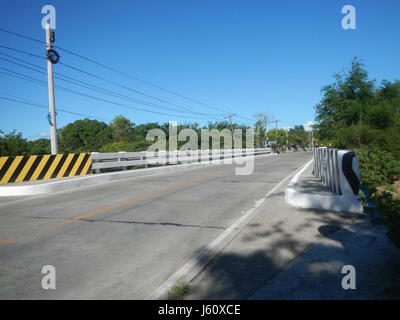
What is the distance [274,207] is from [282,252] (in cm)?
288

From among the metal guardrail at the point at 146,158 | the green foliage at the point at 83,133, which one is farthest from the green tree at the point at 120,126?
the metal guardrail at the point at 146,158

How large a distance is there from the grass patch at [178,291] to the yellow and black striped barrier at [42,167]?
33.9 feet

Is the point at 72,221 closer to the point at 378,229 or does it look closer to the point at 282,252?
the point at 282,252

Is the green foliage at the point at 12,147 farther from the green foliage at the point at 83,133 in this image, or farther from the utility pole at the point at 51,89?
the green foliage at the point at 83,133

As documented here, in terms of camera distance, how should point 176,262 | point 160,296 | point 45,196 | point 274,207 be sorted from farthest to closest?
point 45,196
point 274,207
point 176,262
point 160,296

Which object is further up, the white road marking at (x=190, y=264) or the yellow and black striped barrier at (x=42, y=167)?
the yellow and black striped barrier at (x=42, y=167)

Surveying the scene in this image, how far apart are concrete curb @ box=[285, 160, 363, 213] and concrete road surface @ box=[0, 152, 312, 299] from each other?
3.86ft

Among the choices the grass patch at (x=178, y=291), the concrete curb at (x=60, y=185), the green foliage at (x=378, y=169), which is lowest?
the grass patch at (x=178, y=291)

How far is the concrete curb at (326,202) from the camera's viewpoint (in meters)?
6.22

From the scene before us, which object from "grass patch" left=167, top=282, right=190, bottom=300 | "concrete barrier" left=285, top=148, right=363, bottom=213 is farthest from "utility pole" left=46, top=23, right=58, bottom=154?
"grass patch" left=167, top=282, right=190, bottom=300

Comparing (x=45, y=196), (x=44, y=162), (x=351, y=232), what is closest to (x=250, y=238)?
(x=351, y=232)

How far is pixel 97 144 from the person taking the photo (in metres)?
94.2

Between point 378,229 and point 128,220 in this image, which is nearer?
point 378,229

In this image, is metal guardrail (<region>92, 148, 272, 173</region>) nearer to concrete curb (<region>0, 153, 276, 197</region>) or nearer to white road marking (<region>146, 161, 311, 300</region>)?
concrete curb (<region>0, 153, 276, 197</region>)
